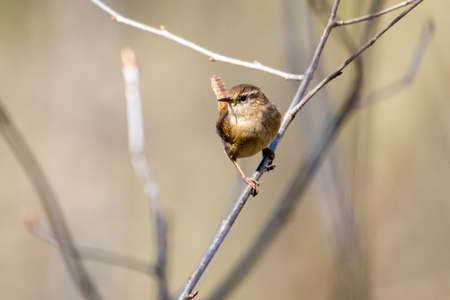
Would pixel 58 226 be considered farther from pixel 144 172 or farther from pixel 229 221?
pixel 229 221

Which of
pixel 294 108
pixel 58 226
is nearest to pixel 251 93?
pixel 294 108

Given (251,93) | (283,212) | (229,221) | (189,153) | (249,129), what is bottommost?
(229,221)

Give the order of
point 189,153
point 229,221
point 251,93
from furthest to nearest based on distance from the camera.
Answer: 1. point 189,153
2. point 251,93
3. point 229,221

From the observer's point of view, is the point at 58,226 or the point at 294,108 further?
the point at 58,226

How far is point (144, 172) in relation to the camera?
2.58 meters

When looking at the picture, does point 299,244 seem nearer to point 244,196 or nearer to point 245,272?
point 245,272

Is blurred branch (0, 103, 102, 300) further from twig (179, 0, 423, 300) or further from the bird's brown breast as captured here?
the bird's brown breast

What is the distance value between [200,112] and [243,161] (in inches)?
135

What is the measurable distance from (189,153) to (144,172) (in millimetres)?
3991

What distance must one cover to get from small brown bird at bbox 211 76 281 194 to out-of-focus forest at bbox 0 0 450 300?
1512 millimetres

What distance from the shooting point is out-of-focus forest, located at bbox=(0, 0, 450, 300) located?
5.27 metres

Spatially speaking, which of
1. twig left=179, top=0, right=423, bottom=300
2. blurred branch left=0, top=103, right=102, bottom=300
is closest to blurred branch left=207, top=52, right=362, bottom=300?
twig left=179, top=0, right=423, bottom=300

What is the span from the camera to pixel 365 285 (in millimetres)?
2379

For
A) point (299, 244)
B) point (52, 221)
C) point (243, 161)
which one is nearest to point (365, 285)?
point (243, 161)
